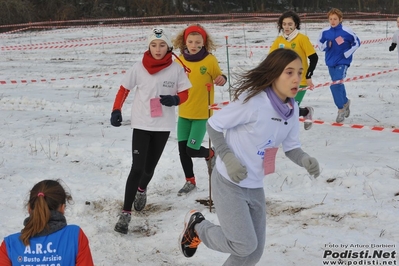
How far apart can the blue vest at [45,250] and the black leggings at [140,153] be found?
2.21 metres

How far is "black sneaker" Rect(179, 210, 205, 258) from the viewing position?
4.21 m

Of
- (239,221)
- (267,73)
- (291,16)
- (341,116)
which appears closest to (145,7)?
(341,116)

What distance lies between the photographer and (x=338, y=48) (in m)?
9.32

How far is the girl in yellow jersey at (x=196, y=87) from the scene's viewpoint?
19.9ft

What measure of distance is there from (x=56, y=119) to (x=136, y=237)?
5.65 metres

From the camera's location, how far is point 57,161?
7.45 m

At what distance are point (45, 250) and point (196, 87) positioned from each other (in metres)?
3.52

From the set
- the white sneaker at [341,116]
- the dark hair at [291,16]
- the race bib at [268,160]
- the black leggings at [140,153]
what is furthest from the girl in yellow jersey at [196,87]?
the white sneaker at [341,116]

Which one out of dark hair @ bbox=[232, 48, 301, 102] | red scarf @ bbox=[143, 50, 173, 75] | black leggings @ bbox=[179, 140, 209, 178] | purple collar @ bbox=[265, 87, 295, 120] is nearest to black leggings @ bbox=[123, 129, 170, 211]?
red scarf @ bbox=[143, 50, 173, 75]

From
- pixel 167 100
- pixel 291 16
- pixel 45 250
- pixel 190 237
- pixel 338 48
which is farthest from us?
pixel 338 48

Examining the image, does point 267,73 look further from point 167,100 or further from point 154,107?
point 154,107

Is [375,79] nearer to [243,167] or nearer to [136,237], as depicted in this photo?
[136,237]

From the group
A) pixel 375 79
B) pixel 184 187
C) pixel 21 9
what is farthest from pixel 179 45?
pixel 21 9

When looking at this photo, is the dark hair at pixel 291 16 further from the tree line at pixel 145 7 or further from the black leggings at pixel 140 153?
the tree line at pixel 145 7
